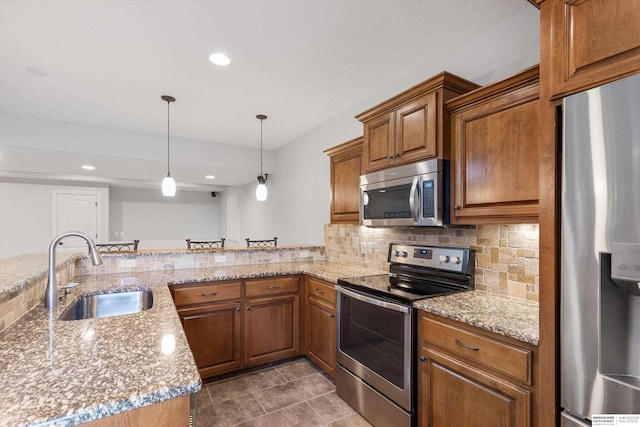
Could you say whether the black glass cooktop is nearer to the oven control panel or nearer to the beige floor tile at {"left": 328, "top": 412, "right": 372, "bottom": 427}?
the oven control panel

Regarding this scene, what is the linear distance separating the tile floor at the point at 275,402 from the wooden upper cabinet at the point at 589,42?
221cm

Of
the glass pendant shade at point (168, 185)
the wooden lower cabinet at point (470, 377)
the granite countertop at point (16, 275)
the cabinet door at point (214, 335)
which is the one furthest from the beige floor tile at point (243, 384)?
the glass pendant shade at point (168, 185)

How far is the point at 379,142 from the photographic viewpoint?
93.5 inches

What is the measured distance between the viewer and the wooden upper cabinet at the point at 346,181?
2.81 metres

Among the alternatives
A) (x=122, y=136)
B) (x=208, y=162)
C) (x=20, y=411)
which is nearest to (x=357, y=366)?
(x=20, y=411)

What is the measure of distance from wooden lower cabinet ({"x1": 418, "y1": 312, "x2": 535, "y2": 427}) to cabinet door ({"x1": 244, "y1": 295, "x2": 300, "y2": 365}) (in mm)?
1455

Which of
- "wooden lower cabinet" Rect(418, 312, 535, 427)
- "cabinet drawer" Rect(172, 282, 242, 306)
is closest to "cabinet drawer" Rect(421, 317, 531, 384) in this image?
"wooden lower cabinet" Rect(418, 312, 535, 427)

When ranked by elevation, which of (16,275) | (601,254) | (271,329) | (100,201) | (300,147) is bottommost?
(271,329)

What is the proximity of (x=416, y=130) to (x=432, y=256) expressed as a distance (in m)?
0.89

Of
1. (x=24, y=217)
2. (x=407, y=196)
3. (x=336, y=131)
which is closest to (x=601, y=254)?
(x=407, y=196)

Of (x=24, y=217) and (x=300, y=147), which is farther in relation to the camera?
(x=24, y=217)

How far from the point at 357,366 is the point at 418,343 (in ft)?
2.00

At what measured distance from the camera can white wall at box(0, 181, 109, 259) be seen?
5.75m

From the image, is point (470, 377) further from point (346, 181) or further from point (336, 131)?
point (336, 131)
